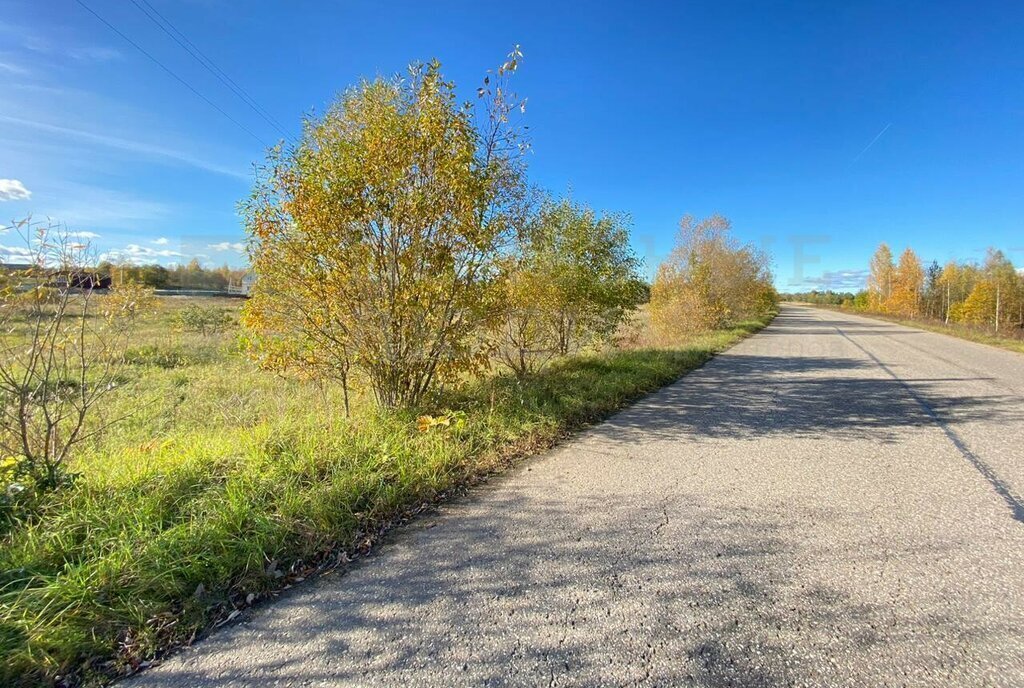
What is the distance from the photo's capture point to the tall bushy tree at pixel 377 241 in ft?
15.2

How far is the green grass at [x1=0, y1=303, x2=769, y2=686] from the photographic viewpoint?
2.05 m

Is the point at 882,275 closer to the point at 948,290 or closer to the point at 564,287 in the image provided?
the point at 948,290

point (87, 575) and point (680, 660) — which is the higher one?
point (87, 575)

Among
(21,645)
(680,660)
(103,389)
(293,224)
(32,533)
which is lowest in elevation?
(680,660)

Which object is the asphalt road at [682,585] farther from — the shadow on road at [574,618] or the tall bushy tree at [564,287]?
the tall bushy tree at [564,287]

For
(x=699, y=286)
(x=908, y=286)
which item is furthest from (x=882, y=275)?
(x=699, y=286)

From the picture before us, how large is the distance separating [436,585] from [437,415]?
9.40 ft

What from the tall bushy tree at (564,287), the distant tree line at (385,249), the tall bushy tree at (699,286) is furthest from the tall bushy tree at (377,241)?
the tall bushy tree at (699,286)

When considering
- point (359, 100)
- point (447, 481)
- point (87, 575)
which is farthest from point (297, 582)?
point (359, 100)

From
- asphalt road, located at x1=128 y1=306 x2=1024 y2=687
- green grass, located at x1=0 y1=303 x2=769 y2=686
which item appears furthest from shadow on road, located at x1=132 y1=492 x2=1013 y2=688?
green grass, located at x1=0 y1=303 x2=769 y2=686

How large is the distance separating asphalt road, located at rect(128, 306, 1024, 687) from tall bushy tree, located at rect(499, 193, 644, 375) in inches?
143

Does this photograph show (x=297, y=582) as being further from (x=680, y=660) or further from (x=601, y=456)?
(x=601, y=456)

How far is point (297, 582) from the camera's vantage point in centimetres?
249

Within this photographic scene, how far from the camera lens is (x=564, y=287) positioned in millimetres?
8891
